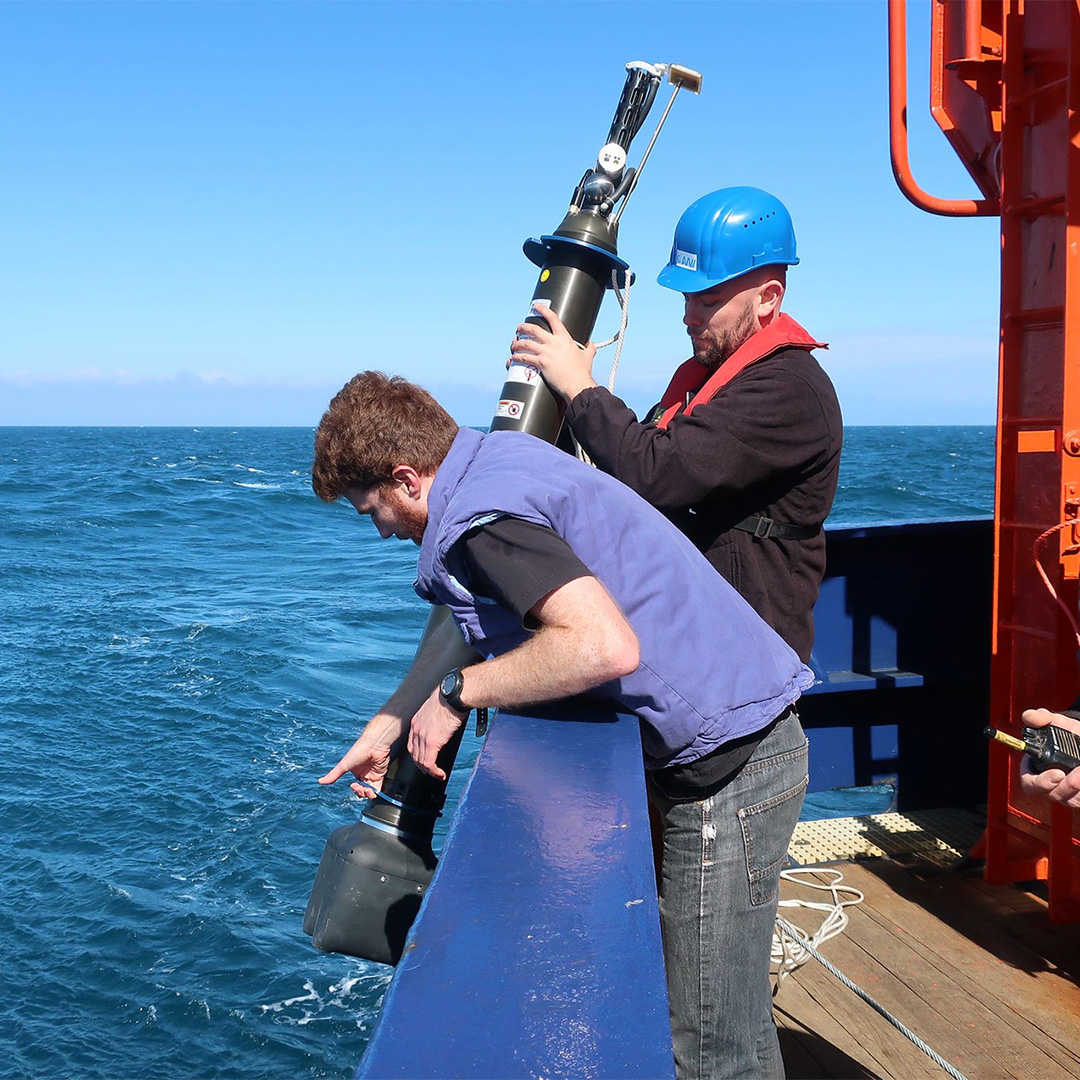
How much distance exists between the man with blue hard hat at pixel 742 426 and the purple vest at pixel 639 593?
415 mm

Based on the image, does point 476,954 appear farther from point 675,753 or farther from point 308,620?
point 308,620

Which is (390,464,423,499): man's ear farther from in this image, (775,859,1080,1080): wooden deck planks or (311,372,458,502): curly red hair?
(775,859,1080,1080): wooden deck planks

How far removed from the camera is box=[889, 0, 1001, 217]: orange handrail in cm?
371

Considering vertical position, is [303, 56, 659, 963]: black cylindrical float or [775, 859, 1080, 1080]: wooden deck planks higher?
[303, 56, 659, 963]: black cylindrical float

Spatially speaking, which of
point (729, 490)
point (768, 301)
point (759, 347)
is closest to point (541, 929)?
point (729, 490)

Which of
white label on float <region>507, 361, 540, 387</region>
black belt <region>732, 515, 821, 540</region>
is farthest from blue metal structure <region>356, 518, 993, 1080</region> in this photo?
white label on float <region>507, 361, 540, 387</region>

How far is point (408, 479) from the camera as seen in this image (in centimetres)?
226

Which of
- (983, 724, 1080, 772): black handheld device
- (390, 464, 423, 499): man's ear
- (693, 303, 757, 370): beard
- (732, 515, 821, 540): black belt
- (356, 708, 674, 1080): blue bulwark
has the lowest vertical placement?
(983, 724, 1080, 772): black handheld device

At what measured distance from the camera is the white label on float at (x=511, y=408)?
3033mm

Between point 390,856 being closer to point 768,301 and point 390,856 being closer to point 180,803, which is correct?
point 768,301

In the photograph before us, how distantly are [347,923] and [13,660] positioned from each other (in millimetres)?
10529

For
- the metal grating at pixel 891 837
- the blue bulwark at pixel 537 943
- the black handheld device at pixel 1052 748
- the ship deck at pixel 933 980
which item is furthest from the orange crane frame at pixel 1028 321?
the blue bulwark at pixel 537 943

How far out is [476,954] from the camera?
125 cm

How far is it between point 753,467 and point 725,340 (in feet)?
1.75
